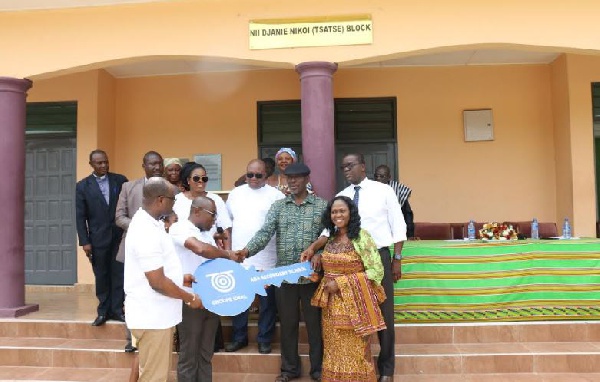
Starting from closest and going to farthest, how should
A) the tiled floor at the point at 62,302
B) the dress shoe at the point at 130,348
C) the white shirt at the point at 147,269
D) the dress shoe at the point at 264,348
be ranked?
the white shirt at the point at 147,269 → the dress shoe at the point at 264,348 → the dress shoe at the point at 130,348 → the tiled floor at the point at 62,302

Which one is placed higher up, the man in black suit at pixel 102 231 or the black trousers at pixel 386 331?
the man in black suit at pixel 102 231

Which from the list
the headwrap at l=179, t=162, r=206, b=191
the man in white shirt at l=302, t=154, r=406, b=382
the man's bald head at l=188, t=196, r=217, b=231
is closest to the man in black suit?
the headwrap at l=179, t=162, r=206, b=191

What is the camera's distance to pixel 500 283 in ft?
18.2

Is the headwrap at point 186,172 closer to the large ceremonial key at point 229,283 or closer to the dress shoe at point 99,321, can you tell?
the large ceremonial key at point 229,283

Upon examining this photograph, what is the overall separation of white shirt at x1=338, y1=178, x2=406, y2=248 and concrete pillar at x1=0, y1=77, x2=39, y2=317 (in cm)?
395

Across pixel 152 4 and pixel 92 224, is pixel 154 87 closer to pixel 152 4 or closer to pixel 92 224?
pixel 152 4

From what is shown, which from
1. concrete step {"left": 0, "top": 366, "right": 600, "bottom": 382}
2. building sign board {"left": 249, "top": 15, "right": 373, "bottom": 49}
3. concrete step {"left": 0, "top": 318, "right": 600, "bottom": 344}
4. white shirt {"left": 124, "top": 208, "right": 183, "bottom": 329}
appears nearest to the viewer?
white shirt {"left": 124, "top": 208, "right": 183, "bottom": 329}

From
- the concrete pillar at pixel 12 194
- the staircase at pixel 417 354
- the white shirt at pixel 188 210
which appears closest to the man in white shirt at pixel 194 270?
the white shirt at pixel 188 210

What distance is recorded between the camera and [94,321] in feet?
18.5

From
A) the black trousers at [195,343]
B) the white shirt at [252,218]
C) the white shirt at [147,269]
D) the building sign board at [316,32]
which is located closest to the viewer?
the white shirt at [147,269]

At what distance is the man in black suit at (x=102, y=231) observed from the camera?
5.59m

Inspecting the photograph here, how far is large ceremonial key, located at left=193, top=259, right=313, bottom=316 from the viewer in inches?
148

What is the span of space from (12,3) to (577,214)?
7.67 metres

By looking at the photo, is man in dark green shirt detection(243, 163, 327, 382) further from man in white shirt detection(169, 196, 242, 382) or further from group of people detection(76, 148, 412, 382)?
man in white shirt detection(169, 196, 242, 382)
